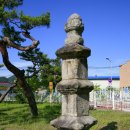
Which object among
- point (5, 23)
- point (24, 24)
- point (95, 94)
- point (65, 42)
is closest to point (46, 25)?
point (24, 24)

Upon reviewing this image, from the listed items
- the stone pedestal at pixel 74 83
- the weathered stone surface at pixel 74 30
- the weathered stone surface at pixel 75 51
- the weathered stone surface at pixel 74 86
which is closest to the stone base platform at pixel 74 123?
the stone pedestal at pixel 74 83

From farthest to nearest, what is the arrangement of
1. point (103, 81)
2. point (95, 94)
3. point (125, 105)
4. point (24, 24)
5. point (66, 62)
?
1. point (103, 81)
2. point (95, 94)
3. point (125, 105)
4. point (24, 24)
5. point (66, 62)

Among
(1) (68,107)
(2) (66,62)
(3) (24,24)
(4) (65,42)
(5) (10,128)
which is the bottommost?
(5) (10,128)

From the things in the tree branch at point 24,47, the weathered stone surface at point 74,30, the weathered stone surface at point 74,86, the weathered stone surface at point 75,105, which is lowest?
the weathered stone surface at point 75,105

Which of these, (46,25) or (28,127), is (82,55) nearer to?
(28,127)

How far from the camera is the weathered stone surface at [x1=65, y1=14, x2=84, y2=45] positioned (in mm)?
6949

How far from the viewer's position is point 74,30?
22.9 ft

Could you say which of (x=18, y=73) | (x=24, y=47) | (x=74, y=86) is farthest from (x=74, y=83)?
(x=18, y=73)

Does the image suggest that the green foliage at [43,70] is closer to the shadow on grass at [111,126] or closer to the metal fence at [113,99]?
the metal fence at [113,99]

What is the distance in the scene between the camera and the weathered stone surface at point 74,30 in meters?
6.95

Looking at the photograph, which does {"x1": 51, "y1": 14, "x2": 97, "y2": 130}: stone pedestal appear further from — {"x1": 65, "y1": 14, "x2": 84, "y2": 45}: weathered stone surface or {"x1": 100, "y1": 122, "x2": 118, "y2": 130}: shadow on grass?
{"x1": 100, "y1": 122, "x2": 118, "y2": 130}: shadow on grass

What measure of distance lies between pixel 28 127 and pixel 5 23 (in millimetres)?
5042

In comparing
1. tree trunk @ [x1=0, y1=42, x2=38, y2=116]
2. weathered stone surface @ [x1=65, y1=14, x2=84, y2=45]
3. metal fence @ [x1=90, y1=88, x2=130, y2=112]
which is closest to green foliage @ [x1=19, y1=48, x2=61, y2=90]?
metal fence @ [x1=90, y1=88, x2=130, y2=112]

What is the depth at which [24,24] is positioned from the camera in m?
14.5
